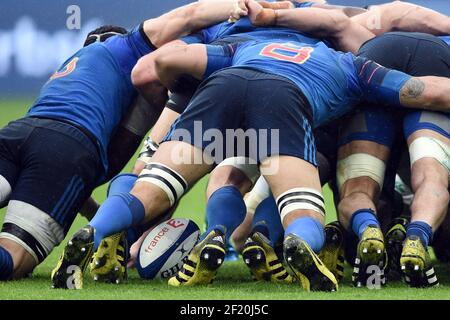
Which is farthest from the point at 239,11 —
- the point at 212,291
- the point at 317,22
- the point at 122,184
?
the point at 212,291

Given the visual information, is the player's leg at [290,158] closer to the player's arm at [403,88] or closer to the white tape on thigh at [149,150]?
the player's arm at [403,88]

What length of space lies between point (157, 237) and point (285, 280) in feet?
2.09

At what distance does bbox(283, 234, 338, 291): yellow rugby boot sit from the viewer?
394cm

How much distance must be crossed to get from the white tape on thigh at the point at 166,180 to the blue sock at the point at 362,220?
79cm

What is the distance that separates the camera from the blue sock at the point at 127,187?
190 inches

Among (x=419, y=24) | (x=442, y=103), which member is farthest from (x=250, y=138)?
(x=419, y=24)

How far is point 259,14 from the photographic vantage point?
17.6 ft

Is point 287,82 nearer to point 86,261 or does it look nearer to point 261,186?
point 261,186

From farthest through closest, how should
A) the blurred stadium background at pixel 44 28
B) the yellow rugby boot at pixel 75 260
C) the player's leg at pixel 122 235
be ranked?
the blurred stadium background at pixel 44 28 < the player's leg at pixel 122 235 < the yellow rugby boot at pixel 75 260

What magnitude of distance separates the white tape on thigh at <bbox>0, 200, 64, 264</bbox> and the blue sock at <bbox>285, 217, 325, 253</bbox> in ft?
4.03

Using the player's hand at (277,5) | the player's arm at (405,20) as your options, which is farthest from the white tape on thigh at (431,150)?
the player's hand at (277,5)

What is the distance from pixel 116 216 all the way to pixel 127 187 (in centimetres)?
55

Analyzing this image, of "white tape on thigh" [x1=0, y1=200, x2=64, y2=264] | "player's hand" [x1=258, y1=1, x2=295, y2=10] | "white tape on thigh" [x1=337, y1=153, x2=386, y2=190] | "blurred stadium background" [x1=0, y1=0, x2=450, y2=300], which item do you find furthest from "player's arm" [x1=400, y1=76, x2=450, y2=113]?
"blurred stadium background" [x1=0, y1=0, x2=450, y2=300]

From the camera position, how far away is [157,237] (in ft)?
15.7
